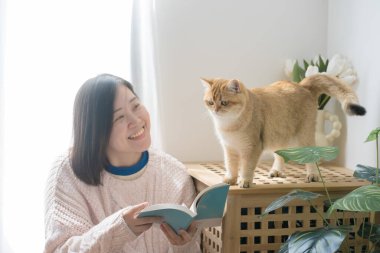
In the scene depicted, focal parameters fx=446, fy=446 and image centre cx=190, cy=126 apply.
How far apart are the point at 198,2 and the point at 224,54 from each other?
0.23 m

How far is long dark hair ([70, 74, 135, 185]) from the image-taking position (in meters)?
1.35

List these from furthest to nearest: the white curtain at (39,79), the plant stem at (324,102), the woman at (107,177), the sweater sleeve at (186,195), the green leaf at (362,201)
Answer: the plant stem at (324,102), the white curtain at (39,79), the sweater sleeve at (186,195), the woman at (107,177), the green leaf at (362,201)

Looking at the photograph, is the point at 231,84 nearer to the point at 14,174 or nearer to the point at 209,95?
the point at 209,95

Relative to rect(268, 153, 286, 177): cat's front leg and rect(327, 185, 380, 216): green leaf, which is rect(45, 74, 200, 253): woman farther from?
rect(327, 185, 380, 216): green leaf

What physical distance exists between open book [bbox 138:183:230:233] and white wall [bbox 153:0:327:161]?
537 millimetres

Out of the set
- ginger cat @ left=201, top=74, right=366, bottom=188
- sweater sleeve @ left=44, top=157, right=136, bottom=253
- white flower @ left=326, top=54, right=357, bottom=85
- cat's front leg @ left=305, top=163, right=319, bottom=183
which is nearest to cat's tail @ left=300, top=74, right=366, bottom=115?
ginger cat @ left=201, top=74, right=366, bottom=188

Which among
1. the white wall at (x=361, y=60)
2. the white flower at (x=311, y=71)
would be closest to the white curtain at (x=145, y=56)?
the white flower at (x=311, y=71)

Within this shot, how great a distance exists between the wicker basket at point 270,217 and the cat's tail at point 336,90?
231mm

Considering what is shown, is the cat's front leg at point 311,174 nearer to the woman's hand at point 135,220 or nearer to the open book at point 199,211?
the open book at point 199,211

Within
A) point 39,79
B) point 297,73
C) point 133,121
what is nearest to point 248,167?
point 133,121

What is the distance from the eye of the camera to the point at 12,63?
1.53 m

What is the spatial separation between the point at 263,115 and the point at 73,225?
661 millimetres

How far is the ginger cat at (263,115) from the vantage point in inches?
52.6

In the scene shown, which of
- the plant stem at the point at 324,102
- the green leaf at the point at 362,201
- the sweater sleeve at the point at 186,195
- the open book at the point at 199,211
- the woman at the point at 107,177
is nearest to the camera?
the green leaf at the point at 362,201
